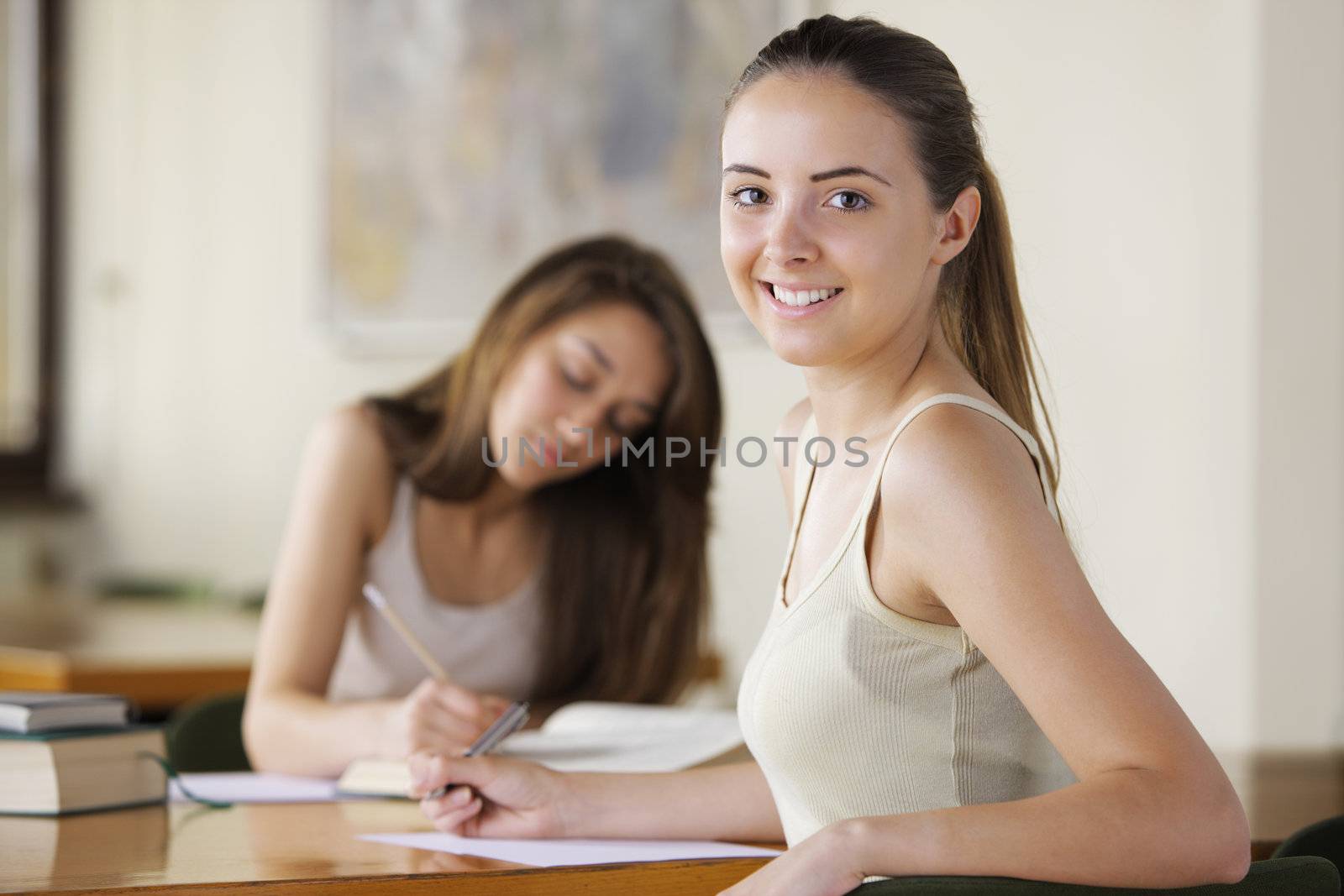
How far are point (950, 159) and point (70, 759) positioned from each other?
0.90m

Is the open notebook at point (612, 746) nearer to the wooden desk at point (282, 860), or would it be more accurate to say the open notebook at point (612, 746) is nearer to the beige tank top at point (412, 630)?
the wooden desk at point (282, 860)

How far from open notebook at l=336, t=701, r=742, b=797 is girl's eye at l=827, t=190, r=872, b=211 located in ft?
1.94

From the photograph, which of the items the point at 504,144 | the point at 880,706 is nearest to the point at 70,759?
the point at 880,706

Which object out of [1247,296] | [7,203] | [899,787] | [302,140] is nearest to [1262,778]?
[1247,296]

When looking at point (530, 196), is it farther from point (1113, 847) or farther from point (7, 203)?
point (1113, 847)

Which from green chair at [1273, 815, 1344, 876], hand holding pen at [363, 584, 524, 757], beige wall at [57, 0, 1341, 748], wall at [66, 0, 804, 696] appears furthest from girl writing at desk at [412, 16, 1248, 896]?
wall at [66, 0, 804, 696]

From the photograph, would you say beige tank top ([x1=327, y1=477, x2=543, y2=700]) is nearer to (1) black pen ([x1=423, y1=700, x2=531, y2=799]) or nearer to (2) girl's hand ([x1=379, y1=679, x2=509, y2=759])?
(2) girl's hand ([x1=379, y1=679, x2=509, y2=759])

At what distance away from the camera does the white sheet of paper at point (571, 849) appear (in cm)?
116

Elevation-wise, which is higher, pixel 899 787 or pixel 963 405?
pixel 963 405

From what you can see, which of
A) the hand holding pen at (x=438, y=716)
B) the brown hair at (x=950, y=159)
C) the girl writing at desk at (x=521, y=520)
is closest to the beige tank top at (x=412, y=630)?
the girl writing at desk at (x=521, y=520)

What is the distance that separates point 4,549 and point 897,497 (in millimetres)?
4335

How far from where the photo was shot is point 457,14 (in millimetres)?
3668

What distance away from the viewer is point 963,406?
1.01m

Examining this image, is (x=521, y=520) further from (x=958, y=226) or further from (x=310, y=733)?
(x=958, y=226)
